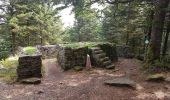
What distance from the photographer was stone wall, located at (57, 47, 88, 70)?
1318 centimetres

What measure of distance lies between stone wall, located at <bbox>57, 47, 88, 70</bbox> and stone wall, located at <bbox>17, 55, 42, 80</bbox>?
8.57 feet

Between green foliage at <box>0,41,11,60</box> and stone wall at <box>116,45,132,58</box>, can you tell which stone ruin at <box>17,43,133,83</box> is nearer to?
stone wall at <box>116,45,132,58</box>

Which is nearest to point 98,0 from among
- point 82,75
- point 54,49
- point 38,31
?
point 82,75

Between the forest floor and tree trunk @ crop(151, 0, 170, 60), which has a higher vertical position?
tree trunk @ crop(151, 0, 170, 60)

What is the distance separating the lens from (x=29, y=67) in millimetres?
10539

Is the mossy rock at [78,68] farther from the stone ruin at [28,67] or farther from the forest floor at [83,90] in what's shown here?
the stone ruin at [28,67]

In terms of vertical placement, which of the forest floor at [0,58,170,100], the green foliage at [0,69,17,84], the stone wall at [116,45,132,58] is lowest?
the forest floor at [0,58,170,100]

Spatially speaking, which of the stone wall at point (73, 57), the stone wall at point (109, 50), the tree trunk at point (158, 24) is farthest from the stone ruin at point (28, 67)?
the tree trunk at point (158, 24)

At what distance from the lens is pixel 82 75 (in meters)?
11.7

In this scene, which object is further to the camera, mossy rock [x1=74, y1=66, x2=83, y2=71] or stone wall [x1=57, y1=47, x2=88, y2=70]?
stone wall [x1=57, y1=47, x2=88, y2=70]

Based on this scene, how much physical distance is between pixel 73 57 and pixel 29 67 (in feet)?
11.2

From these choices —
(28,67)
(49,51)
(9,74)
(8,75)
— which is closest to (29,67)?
(28,67)

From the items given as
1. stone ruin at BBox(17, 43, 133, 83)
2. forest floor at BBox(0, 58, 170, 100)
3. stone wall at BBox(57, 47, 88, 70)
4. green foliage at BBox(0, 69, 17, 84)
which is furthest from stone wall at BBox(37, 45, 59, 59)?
forest floor at BBox(0, 58, 170, 100)

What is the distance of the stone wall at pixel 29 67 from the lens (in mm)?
10352
